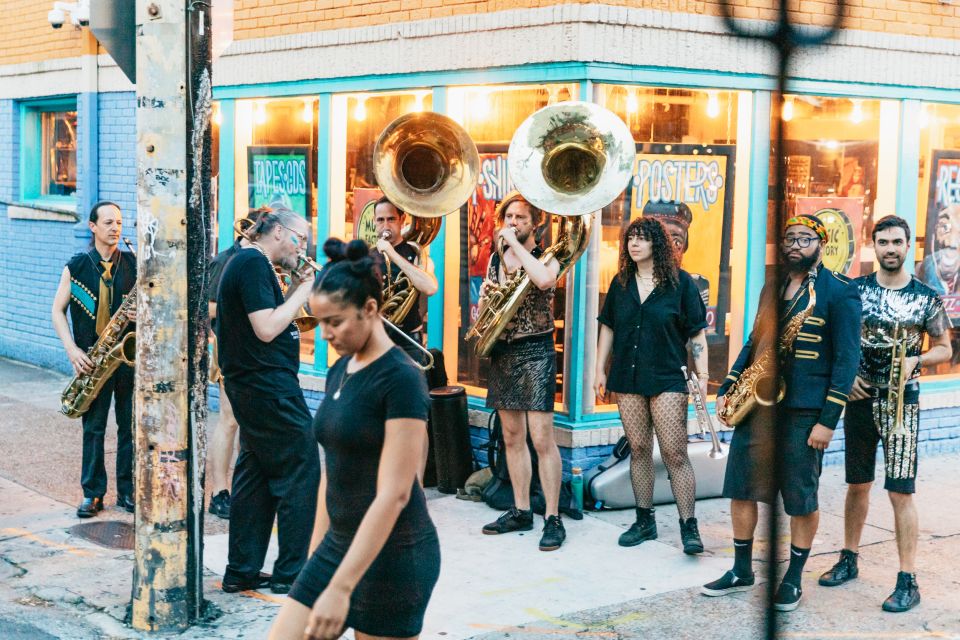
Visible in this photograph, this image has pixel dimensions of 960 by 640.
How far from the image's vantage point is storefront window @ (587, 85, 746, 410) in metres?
8.14

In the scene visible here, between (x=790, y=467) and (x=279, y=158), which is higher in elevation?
(x=279, y=158)

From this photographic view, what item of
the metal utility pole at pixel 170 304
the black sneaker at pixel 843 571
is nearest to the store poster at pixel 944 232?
the black sneaker at pixel 843 571

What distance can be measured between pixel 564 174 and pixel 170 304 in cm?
272

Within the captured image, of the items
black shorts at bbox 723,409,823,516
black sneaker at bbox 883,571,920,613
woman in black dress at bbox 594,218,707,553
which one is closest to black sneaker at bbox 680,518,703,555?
woman in black dress at bbox 594,218,707,553

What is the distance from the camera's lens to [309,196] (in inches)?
396

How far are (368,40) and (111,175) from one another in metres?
4.40

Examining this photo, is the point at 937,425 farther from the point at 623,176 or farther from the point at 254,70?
the point at 254,70

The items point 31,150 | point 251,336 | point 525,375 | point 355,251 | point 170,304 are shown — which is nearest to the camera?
point 355,251

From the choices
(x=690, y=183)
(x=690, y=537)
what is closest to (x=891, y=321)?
(x=690, y=537)

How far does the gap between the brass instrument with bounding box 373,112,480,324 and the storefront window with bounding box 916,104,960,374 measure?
3.73m

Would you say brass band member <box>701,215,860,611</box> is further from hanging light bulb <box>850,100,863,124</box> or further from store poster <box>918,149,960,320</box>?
store poster <box>918,149,960,320</box>

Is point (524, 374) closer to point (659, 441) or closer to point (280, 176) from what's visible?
point (659, 441)

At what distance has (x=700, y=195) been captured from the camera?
8484 millimetres

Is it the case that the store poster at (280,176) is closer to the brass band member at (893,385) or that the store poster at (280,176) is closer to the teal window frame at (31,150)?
the teal window frame at (31,150)
